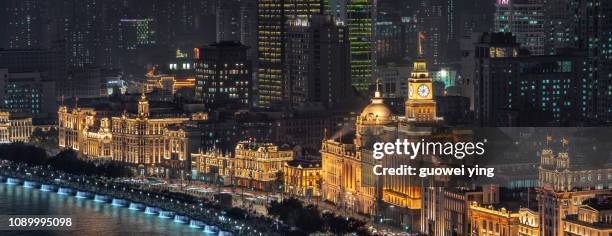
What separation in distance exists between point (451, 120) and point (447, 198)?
12298mm

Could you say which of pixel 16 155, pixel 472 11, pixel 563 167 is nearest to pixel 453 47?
pixel 472 11

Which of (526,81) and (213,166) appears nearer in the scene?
(213,166)

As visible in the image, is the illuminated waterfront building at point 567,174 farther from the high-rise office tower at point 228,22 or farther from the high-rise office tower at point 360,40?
the high-rise office tower at point 228,22

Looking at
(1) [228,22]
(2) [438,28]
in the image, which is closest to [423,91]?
(2) [438,28]

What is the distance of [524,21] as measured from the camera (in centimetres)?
8225

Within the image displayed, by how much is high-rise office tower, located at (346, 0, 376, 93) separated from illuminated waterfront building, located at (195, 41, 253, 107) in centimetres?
497

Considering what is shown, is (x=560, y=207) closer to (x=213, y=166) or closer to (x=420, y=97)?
(x=420, y=97)

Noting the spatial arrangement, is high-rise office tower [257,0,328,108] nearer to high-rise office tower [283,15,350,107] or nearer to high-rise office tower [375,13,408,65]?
high-rise office tower [283,15,350,107]

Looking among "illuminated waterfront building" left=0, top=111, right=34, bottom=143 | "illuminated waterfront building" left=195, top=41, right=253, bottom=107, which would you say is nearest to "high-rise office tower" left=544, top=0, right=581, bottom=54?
"illuminated waterfront building" left=195, top=41, right=253, bottom=107

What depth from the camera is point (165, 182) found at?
219 ft

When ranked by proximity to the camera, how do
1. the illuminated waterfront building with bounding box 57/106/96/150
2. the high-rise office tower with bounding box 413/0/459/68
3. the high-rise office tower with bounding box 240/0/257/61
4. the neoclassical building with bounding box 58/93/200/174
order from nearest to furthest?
the neoclassical building with bounding box 58/93/200/174, the illuminated waterfront building with bounding box 57/106/96/150, the high-rise office tower with bounding box 240/0/257/61, the high-rise office tower with bounding box 413/0/459/68

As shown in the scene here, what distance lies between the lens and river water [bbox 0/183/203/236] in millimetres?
56156

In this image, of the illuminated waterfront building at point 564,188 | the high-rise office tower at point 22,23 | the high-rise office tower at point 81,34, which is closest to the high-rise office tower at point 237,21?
the high-rise office tower at point 81,34

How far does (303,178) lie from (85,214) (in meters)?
6.87
